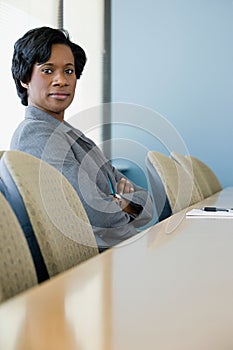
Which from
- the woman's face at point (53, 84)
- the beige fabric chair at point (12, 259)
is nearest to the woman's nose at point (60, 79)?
the woman's face at point (53, 84)

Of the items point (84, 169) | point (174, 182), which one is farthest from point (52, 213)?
point (174, 182)

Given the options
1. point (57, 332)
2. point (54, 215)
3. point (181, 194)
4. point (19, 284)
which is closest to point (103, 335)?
point (57, 332)

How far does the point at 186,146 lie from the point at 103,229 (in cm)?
263

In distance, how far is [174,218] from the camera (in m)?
2.01

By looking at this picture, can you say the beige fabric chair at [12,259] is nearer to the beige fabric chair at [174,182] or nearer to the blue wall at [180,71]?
the beige fabric chair at [174,182]

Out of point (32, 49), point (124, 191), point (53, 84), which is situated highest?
point (32, 49)

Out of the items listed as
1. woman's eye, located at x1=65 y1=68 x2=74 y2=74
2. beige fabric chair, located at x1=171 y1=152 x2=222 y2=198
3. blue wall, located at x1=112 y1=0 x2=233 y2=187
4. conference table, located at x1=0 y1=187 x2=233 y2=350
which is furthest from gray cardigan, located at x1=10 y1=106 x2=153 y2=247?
blue wall, located at x1=112 y1=0 x2=233 y2=187

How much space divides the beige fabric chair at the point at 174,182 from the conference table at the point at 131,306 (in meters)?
1.18

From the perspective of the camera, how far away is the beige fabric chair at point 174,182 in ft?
8.19

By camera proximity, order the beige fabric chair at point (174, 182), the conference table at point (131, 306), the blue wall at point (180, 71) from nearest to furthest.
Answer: the conference table at point (131, 306) < the beige fabric chair at point (174, 182) < the blue wall at point (180, 71)

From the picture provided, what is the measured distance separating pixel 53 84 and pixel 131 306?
1621mm

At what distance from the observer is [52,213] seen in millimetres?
1379

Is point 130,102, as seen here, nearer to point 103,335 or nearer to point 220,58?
point 220,58

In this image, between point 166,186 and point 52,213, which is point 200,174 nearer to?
point 166,186
